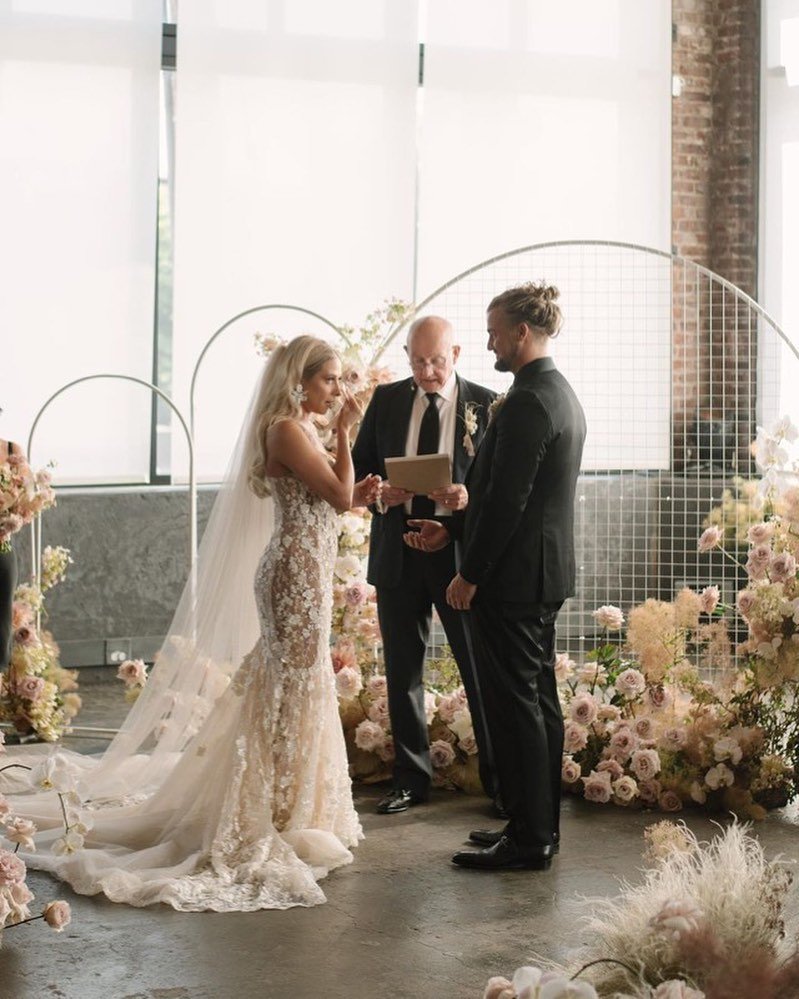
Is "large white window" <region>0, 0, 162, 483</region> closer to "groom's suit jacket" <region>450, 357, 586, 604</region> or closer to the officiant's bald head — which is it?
the officiant's bald head

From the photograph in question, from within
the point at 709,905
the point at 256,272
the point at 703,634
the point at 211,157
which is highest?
the point at 211,157

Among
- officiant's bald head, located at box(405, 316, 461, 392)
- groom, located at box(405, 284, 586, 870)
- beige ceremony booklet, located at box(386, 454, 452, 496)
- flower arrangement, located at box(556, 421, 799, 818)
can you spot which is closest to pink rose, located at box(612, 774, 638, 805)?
flower arrangement, located at box(556, 421, 799, 818)

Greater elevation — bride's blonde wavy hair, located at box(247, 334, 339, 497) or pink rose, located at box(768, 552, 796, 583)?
bride's blonde wavy hair, located at box(247, 334, 339, 497)

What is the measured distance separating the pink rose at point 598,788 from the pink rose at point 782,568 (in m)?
0.99

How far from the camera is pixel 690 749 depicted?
5762mm

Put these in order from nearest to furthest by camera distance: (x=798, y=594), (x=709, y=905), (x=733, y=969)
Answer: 1. (x=733, y=969)
2. (x=709, y=905)
3. (x=798, y=594)

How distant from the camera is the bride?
4770 mm

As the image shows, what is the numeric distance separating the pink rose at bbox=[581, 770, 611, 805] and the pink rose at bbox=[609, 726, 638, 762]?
0.37 ft

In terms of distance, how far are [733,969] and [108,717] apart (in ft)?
19.0

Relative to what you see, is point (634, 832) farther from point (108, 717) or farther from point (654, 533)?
point (654, 533)

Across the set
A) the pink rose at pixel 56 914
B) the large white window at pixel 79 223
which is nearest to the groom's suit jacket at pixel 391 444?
the pink rose at pixel 56 914

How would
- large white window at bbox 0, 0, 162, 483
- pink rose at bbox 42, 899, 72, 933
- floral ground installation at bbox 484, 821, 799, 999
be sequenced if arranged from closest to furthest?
floral ground installation at bbox 484, 821, 799, 999 → pink rose at bbox 42, 899, 72, 933 → large white window at bbox 0, 0, 162, 483

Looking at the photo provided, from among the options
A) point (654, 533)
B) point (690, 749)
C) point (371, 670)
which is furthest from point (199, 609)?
point (654, 533)

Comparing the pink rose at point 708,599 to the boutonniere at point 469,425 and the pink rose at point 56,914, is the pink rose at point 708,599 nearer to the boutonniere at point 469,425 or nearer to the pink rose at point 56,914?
the boutonniere at point 469,425
